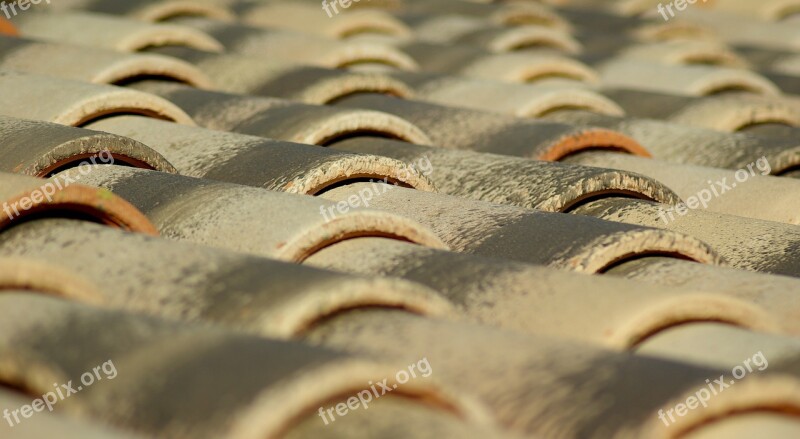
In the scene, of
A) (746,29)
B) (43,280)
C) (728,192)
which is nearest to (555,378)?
(43,280)

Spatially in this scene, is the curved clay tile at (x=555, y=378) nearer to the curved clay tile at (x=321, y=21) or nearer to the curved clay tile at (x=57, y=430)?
the curved clay tile at (x=57, y=430)

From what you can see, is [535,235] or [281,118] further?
[281,118]

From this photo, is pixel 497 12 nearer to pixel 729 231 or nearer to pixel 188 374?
pixel 729 231

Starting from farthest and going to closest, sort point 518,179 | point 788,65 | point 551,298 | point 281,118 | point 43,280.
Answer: point 788,65, point 281,118, point 518,179, point 551,298, point 43,280

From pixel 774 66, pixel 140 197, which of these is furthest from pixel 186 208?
pixel 774 66

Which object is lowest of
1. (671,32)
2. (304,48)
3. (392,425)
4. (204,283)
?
(392,425)

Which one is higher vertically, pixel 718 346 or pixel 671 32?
pixel 671 32
